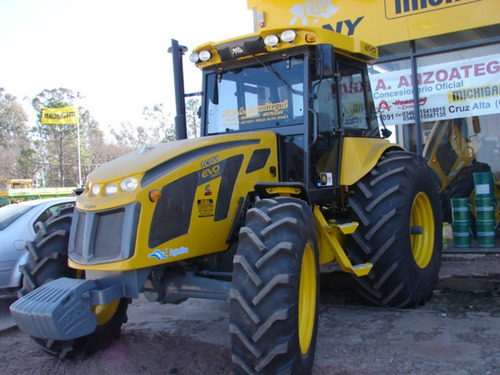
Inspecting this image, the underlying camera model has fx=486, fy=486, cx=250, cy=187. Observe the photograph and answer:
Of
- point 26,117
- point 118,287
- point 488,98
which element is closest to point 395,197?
point 118,287

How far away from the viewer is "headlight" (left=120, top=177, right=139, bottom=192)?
344cm

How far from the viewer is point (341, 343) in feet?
14.0

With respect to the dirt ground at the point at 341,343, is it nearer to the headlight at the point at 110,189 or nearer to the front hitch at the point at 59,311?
the front hitch at the point at 59,311

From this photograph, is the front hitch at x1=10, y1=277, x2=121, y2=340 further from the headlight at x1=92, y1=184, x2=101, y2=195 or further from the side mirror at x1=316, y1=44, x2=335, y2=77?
the side mirror at x1=316, y1=44, x2=335, y2=77

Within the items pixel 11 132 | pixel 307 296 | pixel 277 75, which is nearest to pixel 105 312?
pixel 307 296

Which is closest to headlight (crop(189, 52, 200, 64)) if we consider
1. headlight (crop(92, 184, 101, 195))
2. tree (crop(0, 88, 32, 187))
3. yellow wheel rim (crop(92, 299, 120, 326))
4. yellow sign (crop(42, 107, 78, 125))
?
headlight (crop(92, 184, 101, 195))

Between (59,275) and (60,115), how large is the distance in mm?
41663

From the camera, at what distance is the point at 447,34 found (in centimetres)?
792

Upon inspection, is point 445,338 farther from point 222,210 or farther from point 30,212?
point 30,212

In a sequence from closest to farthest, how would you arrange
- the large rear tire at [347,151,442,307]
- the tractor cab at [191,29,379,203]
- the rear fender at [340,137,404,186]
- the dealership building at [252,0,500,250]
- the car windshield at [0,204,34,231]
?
the tractor cab at [191,29,379,203]
the large rear tire at [347,151,442,307]
the rear fender at [340,137,404,186]
the car windshield at [0,204,34,231]
the dealership building at [252,0,500,250]

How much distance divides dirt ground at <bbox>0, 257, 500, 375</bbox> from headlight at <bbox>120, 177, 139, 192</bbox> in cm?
152

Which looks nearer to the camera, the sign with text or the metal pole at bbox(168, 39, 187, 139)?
the metal pole at bbox(168, 39, 187, 139)

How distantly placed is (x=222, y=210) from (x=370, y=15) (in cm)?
591

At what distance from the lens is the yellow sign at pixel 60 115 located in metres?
41.9
